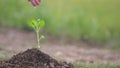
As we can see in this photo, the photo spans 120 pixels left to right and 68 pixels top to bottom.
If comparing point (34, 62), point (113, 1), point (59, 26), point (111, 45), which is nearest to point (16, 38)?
point (59, 26)

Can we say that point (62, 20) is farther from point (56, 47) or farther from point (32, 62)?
point (32, 62)

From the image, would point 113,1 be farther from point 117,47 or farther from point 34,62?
point 34,62

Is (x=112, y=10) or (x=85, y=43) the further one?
(x=112, y=10)

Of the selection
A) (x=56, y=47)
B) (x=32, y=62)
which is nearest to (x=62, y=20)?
(x=56, y=47)

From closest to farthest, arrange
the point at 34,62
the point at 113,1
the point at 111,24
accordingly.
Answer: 1. the point at 34,62
2. the point at 111,24
3. the point at 113,1

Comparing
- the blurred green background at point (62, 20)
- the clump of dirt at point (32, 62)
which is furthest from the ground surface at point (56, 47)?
the clump of dirt at point (32, 62)

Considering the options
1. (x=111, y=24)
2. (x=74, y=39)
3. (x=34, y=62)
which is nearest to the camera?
(x=34, y=62)
